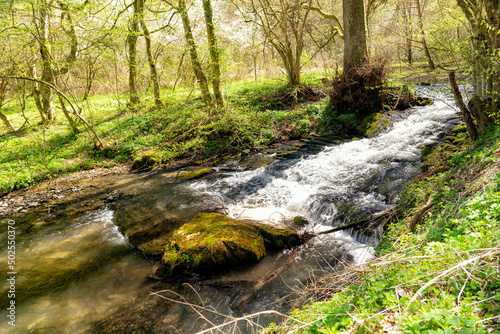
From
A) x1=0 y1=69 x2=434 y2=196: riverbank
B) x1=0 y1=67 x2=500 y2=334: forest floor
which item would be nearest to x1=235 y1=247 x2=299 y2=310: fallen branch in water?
x1=0 y1=67 x2=500 y2=334: forest floor

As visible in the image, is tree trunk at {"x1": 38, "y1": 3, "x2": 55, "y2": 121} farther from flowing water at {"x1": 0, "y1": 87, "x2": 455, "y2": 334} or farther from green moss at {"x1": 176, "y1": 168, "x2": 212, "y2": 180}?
flowing water at {"x1": 0, "y1": 87, "x2": 455, "y2": 334}

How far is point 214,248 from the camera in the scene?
448cm

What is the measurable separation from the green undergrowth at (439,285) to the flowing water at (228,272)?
123cm

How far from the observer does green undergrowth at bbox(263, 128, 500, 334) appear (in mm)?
1731

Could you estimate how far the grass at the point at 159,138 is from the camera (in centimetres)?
1041

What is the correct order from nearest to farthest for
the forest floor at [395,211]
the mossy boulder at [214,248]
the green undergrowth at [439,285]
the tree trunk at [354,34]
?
1. the green undergrowth at [439,285]
2. the forest floor at [395,211]
3. the mossy boulder at [214,248]
4. the tree trunk at [354,34]

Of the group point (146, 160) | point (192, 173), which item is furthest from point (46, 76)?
point (192, 173)

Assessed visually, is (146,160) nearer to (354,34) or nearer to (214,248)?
(214,248)

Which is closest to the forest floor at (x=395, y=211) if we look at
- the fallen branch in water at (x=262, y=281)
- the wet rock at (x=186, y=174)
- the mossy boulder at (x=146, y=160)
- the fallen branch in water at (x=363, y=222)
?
the fallen branch in water at (x=363, y=222)

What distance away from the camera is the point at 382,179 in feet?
21.2

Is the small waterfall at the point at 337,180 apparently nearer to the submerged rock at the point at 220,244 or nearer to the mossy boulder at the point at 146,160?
the submerged rock at the point at 220,244

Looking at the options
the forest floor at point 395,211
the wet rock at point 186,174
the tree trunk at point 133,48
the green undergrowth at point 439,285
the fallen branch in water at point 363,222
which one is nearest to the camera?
the green undergrowth at point 439,285

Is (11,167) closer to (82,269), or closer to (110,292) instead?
(82,269)

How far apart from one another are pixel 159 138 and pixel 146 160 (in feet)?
6.89
